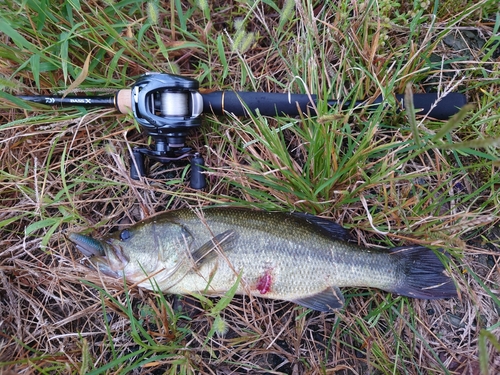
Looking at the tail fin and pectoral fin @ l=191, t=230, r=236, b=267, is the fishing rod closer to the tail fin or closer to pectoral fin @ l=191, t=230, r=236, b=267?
pectoral fin @ l=191, t=230, r=236, b=267

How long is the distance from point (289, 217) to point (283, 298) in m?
0.61

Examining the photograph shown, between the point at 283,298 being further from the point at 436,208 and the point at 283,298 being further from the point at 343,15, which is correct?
the point at 343,15

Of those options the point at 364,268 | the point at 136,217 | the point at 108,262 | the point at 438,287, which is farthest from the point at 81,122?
the point at 438,287

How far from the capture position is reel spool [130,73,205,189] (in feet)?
8.34

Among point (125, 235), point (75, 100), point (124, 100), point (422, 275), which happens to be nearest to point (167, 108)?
point (124, 100)

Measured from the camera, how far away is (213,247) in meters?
2.60

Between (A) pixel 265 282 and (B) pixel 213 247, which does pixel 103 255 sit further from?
(A) pixel 265 282

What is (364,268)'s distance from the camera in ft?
8.82

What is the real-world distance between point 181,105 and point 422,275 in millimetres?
2197

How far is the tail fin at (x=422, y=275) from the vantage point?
2734 millimetres

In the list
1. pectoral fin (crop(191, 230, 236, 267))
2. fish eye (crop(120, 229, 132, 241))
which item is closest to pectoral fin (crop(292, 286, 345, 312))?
pectoral fin (crop(191, 230, 236, 267))

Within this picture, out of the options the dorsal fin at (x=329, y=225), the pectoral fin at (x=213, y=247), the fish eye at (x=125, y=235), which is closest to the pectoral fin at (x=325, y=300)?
the dorsal fin at (x=329, y=225)

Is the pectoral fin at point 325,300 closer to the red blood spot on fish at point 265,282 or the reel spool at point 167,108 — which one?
the red blood spot on fish at point 265,282

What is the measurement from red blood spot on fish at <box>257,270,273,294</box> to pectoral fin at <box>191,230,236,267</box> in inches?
13.1
